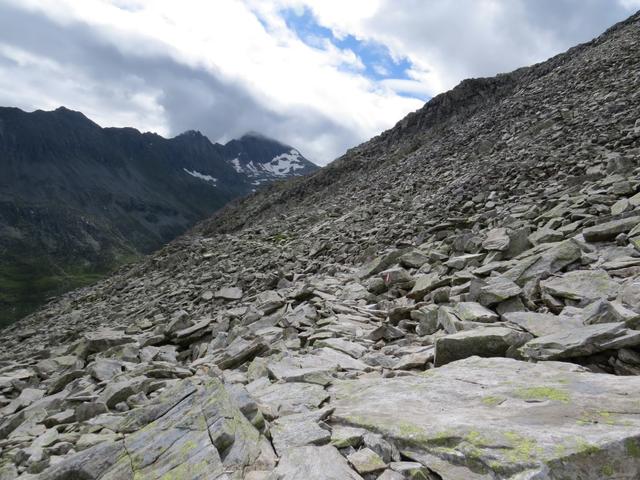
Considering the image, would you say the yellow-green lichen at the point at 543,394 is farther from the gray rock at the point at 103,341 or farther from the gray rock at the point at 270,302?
the gray rock at the point at 103,341

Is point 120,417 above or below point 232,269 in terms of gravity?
below

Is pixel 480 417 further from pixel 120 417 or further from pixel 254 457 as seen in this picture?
pixel 120 417

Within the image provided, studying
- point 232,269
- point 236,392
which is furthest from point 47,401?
point 232,269

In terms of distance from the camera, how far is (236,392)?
7371 millimetres

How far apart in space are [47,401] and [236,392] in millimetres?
8347

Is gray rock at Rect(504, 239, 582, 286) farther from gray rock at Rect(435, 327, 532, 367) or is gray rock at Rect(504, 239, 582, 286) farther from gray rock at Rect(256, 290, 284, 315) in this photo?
gray rock at Rect(256, 290, 284, 315)

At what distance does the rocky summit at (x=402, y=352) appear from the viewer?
5.44 m

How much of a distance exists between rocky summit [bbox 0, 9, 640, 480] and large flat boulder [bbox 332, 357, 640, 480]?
0.03 metres

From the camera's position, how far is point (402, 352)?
1057 cm

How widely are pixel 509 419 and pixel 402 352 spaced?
5086mm

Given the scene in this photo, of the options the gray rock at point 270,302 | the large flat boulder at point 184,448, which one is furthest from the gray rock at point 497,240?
the large flat boulder at point 184,448

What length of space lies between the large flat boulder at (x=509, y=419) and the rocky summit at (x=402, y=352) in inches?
1.1

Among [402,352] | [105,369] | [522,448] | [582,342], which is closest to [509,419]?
[522,448]

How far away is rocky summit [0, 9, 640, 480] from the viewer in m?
5.44
